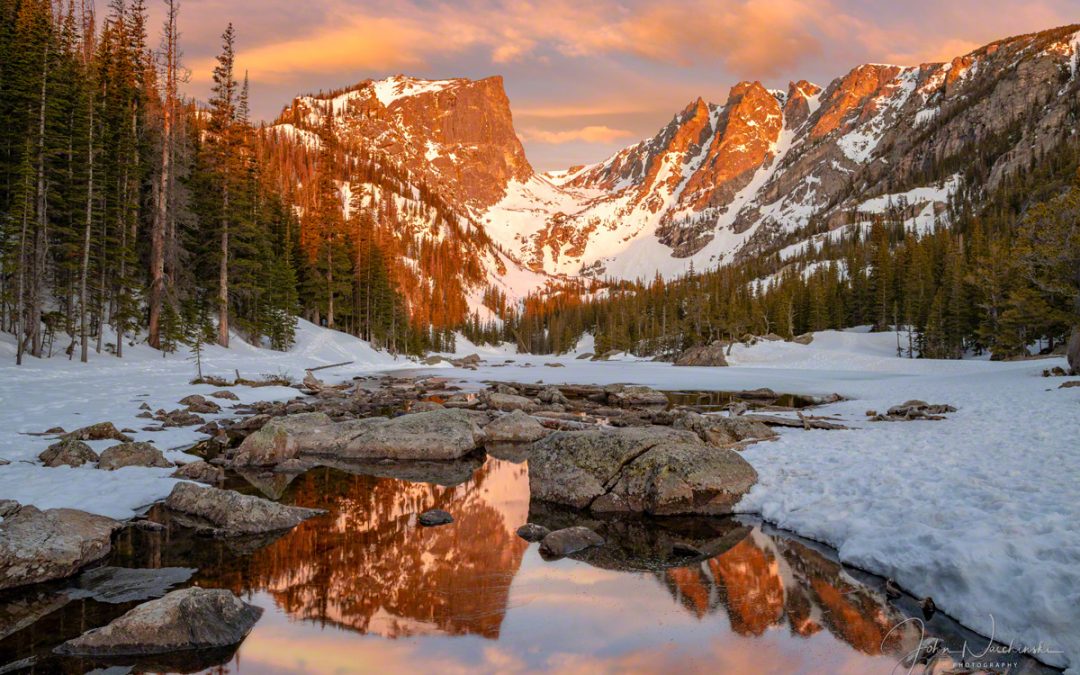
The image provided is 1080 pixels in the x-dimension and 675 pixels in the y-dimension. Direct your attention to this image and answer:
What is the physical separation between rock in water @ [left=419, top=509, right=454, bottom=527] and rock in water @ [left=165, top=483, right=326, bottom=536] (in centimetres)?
180

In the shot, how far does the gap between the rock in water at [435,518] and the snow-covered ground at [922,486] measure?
181 inches

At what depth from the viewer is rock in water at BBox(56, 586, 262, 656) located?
15.8ft

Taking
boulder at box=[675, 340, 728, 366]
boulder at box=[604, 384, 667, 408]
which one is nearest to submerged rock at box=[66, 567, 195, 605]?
boulder at box=[604, 384, 667, 408]

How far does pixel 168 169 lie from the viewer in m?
32.3

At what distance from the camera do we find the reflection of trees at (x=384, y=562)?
223 inches

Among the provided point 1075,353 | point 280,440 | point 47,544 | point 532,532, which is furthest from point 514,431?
point 1075,353

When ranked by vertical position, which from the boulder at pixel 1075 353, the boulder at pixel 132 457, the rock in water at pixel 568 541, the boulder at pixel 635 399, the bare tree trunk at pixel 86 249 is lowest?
the boulder at pixel 635 399

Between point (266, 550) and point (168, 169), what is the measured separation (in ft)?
111

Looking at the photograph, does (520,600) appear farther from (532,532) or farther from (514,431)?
(514,431)

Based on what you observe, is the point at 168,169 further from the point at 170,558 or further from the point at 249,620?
the point at 249,620

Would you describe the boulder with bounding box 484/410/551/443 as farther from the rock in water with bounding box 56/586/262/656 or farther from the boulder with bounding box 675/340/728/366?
the boulder with bounding box 675/340/728/366

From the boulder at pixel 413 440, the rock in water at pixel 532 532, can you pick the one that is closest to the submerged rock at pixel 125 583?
the rock in water at pixel 532 532

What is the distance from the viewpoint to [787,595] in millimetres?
6098

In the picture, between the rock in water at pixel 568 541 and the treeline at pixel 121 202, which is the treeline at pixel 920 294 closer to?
the rock in water at pixel 568 541
